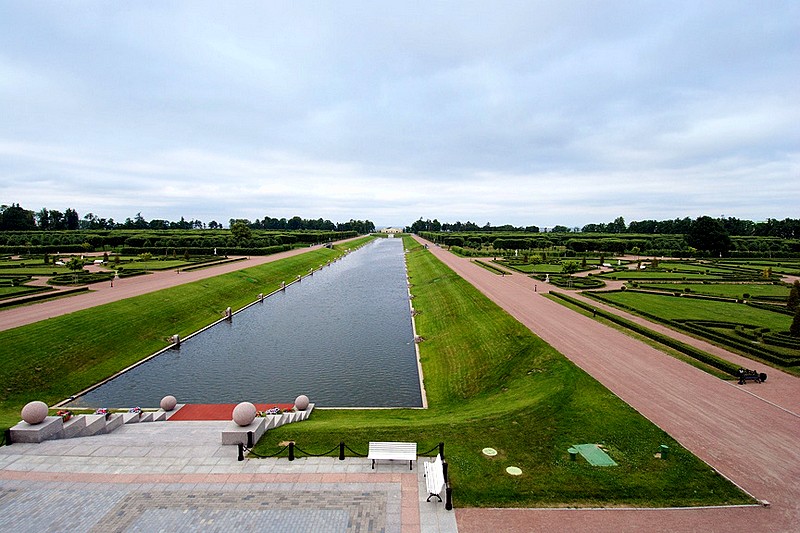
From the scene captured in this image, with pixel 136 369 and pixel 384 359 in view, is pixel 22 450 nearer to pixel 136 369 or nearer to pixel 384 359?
pixel 136 369

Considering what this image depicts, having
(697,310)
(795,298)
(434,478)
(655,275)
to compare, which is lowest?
(434,478)

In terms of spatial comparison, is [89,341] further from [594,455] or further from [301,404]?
[594,455]

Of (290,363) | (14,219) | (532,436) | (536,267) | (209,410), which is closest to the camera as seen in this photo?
(532,436)

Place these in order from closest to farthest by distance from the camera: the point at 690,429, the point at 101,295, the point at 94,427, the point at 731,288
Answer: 1. the point at 690,429
2. the point at 94,427
3. the point at 101,295
4. the point at 731,288

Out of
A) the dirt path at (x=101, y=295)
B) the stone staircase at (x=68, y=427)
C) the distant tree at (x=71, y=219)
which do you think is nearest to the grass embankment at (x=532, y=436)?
the stone staircase at (x=68, y=427)

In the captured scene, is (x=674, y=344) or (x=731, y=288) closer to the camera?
(x=674, y=344)

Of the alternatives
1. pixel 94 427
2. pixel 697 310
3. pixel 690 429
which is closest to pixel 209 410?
pixel 94 427

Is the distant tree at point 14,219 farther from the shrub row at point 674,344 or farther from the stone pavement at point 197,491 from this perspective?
the shrub row at point 674,344
